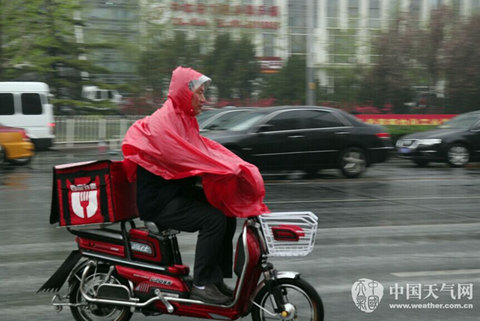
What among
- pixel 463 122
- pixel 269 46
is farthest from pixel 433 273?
pixel 269 46

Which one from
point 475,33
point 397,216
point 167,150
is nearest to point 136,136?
point 167,150

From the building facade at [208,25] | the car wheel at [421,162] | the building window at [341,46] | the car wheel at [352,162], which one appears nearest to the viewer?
the car wheel at [352,162]

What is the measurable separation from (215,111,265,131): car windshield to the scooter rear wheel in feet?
35.1

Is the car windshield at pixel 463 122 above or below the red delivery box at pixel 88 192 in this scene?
below

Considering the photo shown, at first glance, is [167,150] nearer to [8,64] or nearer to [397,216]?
[397,216]

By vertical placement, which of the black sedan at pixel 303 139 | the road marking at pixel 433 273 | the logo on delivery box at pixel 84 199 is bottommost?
the black sedan at pixel 303 139

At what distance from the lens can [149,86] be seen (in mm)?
37156

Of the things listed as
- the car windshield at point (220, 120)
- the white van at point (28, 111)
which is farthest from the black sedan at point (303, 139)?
the white van at point (28, 111)

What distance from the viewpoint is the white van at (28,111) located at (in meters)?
26.0

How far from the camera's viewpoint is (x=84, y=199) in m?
4.74

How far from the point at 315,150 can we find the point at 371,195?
2.94 metres

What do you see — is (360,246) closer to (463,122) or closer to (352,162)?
(352,162)

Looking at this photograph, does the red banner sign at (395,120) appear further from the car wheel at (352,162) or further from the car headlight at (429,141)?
the car wheel at (352,162)

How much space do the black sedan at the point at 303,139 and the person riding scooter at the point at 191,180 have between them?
10.3m
